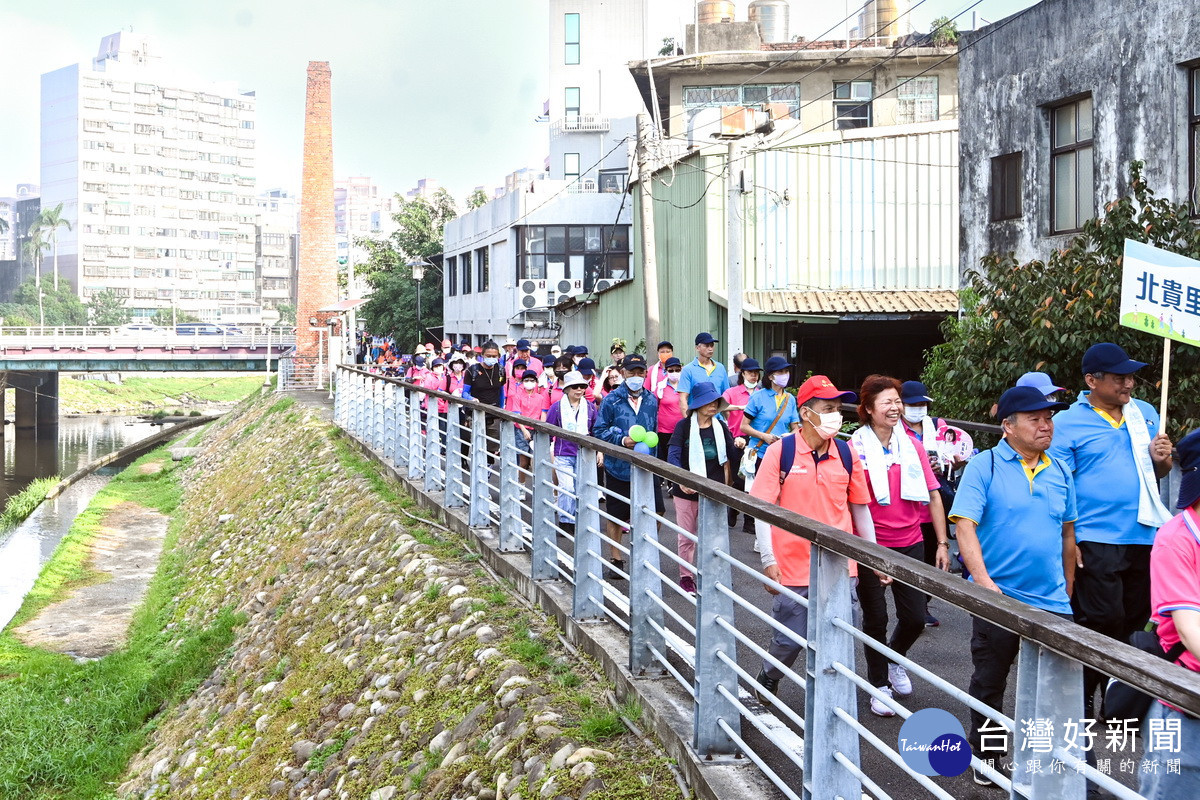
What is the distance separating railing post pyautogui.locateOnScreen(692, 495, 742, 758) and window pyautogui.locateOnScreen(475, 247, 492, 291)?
120ft

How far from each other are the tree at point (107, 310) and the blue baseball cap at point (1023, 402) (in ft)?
382

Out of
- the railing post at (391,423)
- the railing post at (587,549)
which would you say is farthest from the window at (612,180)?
the railing post at (587,549)

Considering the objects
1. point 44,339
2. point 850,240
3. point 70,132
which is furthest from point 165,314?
point 850,240

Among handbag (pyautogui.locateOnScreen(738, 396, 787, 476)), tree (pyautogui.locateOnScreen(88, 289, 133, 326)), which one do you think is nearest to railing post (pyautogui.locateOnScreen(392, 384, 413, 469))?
handbag (pyautogui.locateOnScreen(738, 396, 787, 476))

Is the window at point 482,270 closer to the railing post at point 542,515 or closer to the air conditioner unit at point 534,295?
the air conditioner unit at point 534,295

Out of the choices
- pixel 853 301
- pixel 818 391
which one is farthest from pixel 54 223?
pixel 818 391

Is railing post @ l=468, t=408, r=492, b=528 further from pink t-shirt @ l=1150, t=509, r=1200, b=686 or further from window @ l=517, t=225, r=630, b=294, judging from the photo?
window @ l=517, t=225, r=630, b=294

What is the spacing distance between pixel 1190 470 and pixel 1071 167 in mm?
11066

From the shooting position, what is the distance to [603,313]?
2917 cm

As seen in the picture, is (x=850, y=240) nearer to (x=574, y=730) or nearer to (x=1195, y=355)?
(x=1195, y=355)

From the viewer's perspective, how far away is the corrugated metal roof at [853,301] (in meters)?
20.4

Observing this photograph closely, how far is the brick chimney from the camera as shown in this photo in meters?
55.2

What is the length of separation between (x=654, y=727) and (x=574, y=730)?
539 millimetres

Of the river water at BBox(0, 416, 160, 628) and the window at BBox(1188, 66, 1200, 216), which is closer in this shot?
the window at BBox(1188, 66, 1200, 216)
